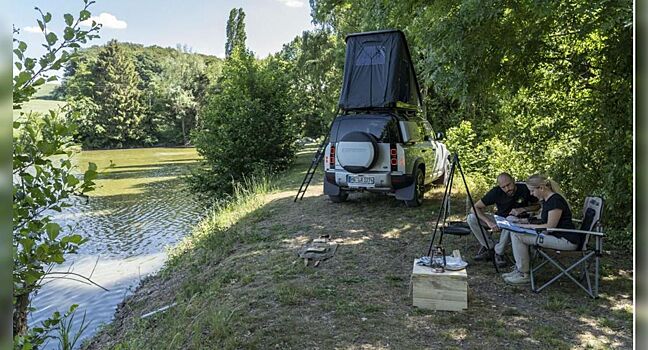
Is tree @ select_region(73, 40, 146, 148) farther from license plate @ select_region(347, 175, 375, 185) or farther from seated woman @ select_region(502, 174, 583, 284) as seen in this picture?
seated woman @ select_region(502, 174, 583, 284)

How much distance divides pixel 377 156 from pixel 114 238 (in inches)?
272

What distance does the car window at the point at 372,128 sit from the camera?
8.34 meters

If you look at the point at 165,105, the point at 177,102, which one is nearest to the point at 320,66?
the point at 177,102

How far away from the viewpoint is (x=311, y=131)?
110 feet

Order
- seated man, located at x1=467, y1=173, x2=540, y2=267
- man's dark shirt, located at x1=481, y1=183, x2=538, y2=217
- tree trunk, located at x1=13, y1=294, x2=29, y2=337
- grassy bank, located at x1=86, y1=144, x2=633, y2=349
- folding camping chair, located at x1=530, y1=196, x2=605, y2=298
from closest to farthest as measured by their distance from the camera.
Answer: tree trunk, located at x1=13, y1=294, x2=29, y2=337, grassy bank, located at x1=86, y1=144, x2=633, y2=349, folding camping chair, located at x1=530, y1=196, x2=605, y2=298, seated man, located at x1=467, y1=173, x2=540, y2=267, man's dark shirt, located at x1=481, y1=183, x2=538, y2=217

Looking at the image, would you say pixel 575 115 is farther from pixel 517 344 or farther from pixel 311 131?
pixel 311 131

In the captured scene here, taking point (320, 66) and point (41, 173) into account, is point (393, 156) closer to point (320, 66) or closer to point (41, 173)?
point (41, 173)

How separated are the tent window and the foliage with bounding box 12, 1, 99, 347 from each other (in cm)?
766

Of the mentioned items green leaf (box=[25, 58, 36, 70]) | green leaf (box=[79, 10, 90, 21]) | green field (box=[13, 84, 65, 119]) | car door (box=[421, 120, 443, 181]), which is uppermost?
green leaf (box=[79, 10, 90, 21])

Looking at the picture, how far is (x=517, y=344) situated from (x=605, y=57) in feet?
15.8

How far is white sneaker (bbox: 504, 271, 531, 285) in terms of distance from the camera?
5.11 metres

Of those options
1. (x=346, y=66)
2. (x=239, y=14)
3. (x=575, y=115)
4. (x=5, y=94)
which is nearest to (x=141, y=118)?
(x=239, y=14)

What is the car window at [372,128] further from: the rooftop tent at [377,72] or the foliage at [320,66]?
the foliage at [320,66]

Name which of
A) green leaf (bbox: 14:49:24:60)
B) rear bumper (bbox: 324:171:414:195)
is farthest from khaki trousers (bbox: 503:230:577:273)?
green leaf (bbox: 14:49:24:60)
